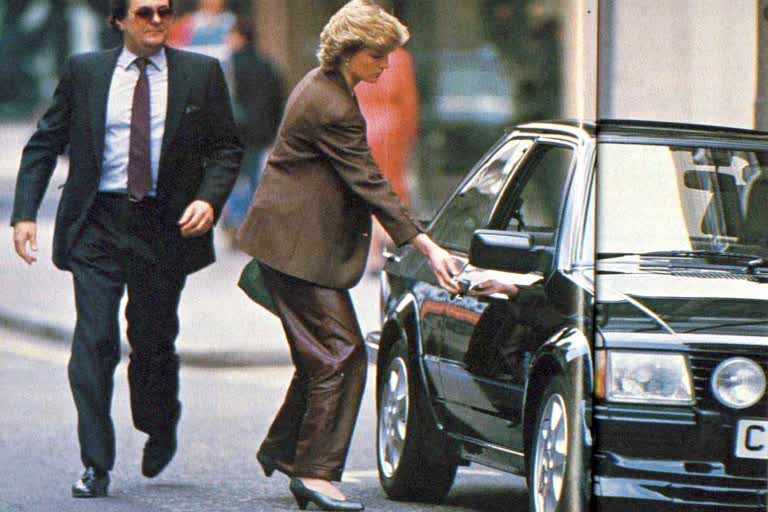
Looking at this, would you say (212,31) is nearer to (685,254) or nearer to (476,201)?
(476,201)

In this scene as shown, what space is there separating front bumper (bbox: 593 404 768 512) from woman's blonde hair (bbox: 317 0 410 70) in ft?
5.61

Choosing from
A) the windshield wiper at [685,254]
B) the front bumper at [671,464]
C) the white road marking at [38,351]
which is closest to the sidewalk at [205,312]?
the white road marking at [38,351]

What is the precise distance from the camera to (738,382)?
523cm


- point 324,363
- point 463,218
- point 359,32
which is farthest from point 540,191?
point 324,363

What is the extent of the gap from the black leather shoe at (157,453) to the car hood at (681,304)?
2.43 m

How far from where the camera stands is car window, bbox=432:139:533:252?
6.61 m

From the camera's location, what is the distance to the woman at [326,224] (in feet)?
21.3

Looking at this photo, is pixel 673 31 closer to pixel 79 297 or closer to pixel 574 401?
pixel 79 297

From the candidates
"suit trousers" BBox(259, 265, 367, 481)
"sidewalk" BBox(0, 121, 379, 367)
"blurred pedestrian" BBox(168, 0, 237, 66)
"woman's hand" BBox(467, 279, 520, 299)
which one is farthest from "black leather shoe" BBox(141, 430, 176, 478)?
"blurred pedestrian" BBox(168, 0, 237, 66)

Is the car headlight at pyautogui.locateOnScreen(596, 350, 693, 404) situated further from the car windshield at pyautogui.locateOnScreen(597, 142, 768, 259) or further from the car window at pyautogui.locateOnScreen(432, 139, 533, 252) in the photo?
the car window at pyautogui.locateOnScreen(432, 139, 533, 252)

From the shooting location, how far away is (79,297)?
23.6 ft

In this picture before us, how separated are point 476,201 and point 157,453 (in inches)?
63.6

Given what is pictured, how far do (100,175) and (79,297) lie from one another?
1.46ft

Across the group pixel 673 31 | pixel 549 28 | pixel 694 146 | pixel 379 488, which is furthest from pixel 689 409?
pixel 549 28
